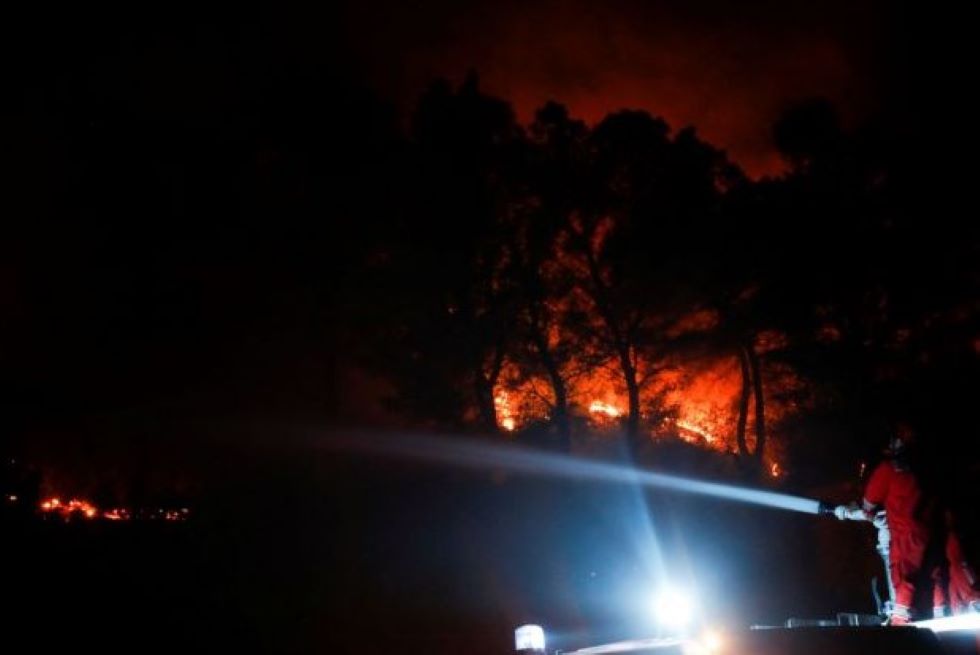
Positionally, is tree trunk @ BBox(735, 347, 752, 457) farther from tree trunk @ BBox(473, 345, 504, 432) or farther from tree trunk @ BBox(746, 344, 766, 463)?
tree trunk @ BBox(473, 345, 504, 432)

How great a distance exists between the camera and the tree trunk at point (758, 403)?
21984 millimetres

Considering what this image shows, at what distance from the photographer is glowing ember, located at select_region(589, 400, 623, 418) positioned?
870 inches

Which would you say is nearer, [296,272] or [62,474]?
[296,272]

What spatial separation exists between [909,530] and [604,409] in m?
15.4

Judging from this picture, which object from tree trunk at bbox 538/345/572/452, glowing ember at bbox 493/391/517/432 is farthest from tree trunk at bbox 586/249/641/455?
glowing ember at bbox 493/391/517/432

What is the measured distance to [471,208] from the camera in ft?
64.5

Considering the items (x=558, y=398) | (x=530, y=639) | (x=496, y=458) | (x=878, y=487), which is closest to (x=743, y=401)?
(x=558, y=398)

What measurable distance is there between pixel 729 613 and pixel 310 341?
10.7 metres

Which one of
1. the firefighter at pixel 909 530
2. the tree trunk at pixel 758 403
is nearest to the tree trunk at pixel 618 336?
the tree trunk at pixel 758 403

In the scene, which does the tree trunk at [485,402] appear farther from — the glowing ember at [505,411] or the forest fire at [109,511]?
the forest fire at [109,511]

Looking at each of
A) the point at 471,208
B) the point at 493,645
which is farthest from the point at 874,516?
the point at 471,208

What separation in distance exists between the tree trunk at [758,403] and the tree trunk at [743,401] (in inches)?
7.2

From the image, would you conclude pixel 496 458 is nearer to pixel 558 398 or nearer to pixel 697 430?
pixel 558 398

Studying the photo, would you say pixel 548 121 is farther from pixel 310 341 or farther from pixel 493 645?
pixel 493 645
